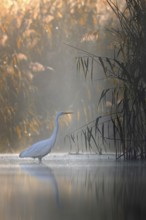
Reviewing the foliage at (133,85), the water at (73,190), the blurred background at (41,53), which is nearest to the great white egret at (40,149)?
the water at (73,190)

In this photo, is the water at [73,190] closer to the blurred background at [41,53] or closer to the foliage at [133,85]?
the foliage at [133,85]

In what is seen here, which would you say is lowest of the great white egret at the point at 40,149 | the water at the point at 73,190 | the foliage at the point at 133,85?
the water at the point at 73,190

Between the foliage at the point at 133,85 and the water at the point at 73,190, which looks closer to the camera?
the water at the point at 73,190

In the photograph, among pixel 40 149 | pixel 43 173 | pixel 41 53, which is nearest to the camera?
pixel 43 173

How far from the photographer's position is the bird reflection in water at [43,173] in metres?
5.14

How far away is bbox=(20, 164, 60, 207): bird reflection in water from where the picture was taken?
5139 millimetres

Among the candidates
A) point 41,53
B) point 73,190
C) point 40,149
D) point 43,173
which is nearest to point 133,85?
point 40,149

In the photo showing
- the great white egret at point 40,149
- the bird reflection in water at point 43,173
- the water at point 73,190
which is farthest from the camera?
the great white egret at point 40,149

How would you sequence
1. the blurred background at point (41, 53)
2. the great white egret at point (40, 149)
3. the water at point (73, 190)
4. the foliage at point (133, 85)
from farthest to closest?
1. the blurred background at point (41, 53)
2. the great white egret at point (40, 149)
3. the foliage at point (133, 85)
4. the water at point (73, 190)

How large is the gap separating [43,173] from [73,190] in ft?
4.67

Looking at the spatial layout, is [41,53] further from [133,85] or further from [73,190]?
[73,190]

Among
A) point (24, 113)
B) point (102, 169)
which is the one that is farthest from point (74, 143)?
point (102, 169)

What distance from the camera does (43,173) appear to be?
650 centimetres

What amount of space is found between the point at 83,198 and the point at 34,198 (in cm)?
25
